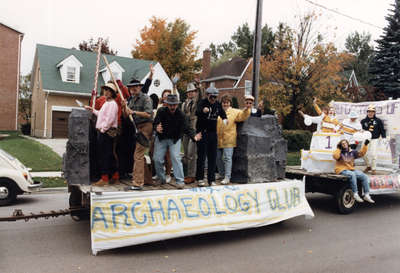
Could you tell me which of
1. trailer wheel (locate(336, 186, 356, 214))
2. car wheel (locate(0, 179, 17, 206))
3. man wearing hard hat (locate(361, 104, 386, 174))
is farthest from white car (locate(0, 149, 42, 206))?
man wearing hard hat (locate(361, 104, 386, 174))

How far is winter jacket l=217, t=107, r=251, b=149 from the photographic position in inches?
273

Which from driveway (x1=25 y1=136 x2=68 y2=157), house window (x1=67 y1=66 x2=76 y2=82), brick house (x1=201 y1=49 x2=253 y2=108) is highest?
brick house (x1=201 y1=49 x2=253 y2=108)

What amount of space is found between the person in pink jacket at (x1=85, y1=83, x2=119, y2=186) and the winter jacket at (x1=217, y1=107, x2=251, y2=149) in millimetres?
2097

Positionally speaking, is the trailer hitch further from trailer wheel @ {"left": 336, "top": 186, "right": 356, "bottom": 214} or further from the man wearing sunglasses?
trailer wheel @ {"left": 336, "top": 186, "right": 356, "bottom": 214}

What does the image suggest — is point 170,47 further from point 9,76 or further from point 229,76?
point 9,76

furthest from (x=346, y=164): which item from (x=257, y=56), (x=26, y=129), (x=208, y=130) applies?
(x=26, y=129)

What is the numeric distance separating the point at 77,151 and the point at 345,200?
592cm

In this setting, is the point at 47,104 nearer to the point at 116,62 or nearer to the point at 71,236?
the point at 116,62

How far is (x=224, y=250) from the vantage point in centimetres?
561

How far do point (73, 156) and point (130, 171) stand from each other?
1.29 metres

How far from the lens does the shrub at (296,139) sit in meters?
21.0

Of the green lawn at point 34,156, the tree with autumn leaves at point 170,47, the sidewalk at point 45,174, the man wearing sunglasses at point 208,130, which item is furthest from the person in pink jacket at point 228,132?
the tree with autumn leaves at point 170,47

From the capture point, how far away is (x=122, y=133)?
6.56 meters

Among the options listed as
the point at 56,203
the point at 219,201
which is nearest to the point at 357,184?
the point at 219,201
